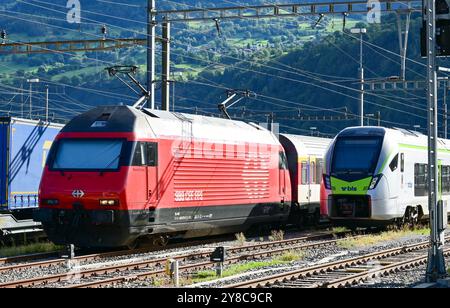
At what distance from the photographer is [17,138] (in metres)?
22.7

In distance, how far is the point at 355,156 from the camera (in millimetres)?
25141

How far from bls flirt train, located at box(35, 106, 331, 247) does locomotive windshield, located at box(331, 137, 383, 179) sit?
2595 millimetres

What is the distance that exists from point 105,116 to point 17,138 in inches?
161

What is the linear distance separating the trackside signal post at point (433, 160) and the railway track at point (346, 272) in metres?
1.37

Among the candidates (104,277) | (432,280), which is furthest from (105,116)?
(432,280)

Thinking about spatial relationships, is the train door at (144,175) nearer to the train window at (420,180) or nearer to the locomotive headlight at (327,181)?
the locomotive headlight at (327,181)

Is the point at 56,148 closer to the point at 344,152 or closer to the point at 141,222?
the point at 141,222

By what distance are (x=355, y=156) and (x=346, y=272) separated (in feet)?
30.6

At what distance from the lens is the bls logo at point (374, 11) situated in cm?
Result: 2644

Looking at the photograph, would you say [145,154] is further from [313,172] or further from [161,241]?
[313,172]

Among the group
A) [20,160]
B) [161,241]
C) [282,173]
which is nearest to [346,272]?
[161,241]

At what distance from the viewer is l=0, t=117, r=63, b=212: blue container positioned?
2227 centimetres

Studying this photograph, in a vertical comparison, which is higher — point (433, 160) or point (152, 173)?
point (433, 160)

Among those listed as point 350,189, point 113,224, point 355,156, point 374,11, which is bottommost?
point 113,224
